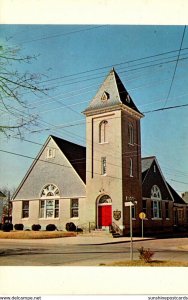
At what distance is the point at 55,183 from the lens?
2236cm

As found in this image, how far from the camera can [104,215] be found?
66.7 feet

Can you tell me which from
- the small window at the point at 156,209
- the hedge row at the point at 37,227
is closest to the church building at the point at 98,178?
the small window at the point at 156,209

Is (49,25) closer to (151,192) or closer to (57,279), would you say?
(57,279)

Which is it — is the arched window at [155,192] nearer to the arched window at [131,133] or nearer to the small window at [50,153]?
the arched window at [131,133]

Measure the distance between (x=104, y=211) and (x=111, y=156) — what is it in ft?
9.99

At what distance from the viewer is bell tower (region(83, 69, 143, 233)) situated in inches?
784

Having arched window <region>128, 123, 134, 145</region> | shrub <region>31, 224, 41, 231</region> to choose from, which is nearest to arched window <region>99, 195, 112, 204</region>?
arched window <region>128, 123, 134, 145</region>

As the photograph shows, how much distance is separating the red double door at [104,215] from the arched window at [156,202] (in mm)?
5143

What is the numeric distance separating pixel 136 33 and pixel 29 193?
1716cm

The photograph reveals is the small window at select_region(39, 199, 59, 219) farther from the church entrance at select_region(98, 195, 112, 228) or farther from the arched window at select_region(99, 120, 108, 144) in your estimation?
the arched window at select_region(99, 120, 108, 144)

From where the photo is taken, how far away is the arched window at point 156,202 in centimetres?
2467

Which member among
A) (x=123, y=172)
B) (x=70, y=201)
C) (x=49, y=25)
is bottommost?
(x=70, y=201)

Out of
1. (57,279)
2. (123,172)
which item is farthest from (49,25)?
(123,172)
